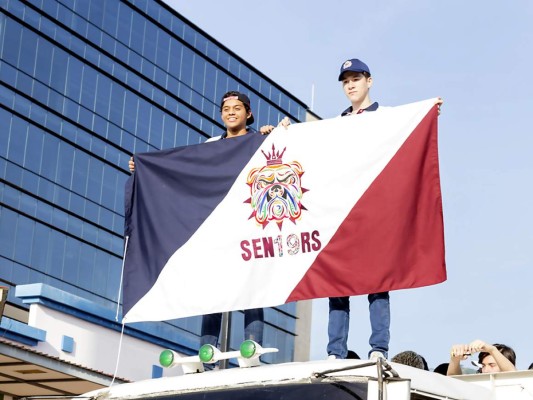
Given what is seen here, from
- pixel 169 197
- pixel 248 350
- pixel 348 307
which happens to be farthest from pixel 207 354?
pixel 169 197

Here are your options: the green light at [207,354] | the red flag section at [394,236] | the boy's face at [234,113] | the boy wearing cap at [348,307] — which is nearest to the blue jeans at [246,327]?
the red flag section at [394,236]

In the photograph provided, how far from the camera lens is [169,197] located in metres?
10.0

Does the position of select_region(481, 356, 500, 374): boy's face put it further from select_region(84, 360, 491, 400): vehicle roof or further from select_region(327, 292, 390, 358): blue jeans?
select_region(84, 360, 491, 400): vehicle roof

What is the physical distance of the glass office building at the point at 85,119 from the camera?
58.4m

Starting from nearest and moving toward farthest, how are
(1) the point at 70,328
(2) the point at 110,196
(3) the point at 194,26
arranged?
(1) the point at 70,328
(2) the point at 110,196
(3) the point at 194,26

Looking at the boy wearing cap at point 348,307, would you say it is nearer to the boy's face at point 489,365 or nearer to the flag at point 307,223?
the flag at point 307,223

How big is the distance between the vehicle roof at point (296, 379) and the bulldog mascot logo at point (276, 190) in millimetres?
2045

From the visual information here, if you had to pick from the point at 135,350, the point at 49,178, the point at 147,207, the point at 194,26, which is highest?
the point at 194,26

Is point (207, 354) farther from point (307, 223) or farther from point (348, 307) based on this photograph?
point (307, 223)

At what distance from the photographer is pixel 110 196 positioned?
64.2 m

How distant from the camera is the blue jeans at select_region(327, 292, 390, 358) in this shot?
832cm

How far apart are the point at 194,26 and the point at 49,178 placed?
15071mm

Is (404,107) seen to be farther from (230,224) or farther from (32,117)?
(32,117)

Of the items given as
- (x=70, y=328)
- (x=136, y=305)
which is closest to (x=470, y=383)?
(x=136, y=305)
